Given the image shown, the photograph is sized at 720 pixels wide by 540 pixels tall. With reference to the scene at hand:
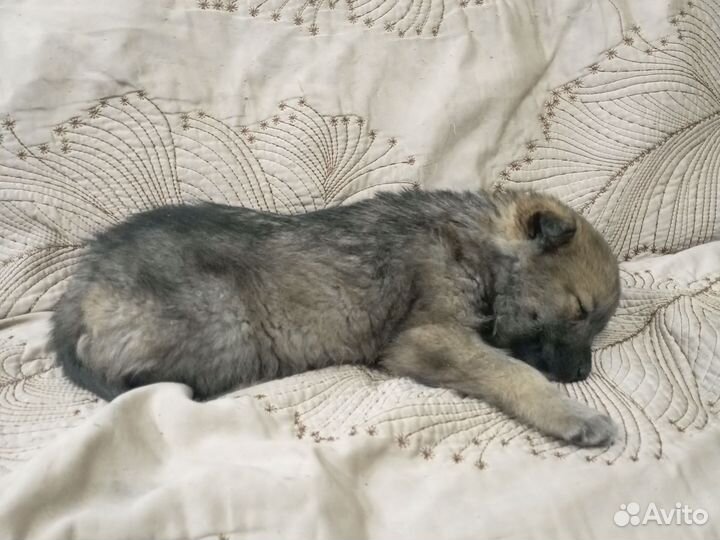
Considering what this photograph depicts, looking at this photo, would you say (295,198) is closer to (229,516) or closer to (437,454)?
(437,454)

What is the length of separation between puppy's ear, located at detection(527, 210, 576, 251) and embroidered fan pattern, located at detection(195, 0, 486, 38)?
95 cm

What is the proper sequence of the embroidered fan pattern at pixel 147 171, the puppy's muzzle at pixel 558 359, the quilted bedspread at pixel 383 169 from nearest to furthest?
the quilted bedspread at pixel 383 169 → the puppy's muzzle at pixel 558 359 → the embroidered fan pattern at pixel 147 171

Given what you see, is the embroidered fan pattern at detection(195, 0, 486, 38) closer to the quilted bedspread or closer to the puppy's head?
the quilted bedspread

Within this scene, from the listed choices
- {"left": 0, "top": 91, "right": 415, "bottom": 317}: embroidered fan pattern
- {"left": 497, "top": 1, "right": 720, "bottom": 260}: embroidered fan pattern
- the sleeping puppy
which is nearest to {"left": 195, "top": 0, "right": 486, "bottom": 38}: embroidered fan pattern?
{"left": 0, "top": 91, "right": 415, "bottom": 317}: embroidered fan pattern

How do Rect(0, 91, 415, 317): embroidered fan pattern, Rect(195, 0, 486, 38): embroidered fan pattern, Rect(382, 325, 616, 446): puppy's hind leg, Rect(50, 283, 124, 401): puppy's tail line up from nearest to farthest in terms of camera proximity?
Rect(382, 325, 616, 446): puppy's hind leg < Rect(50, 283, 124, 401): puppy's tail < Rect(0, 91, 415, 317): embroidered fan pattern < Rect(195, 0, 486, 38): embroidered fan pattern

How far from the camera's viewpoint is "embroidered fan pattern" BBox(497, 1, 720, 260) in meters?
2.59

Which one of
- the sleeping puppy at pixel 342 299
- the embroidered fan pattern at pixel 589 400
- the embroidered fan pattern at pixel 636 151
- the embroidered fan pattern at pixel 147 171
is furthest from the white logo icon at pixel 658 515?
the embroidered fan pattern at pixel 147 171

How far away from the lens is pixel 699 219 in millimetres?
2615

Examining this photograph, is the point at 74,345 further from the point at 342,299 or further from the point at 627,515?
the point at 627,515

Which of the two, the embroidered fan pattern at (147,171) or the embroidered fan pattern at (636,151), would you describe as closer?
the embroidered fan pattern at (147,171)

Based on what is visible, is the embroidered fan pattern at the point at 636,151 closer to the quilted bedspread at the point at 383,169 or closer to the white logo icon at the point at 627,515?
the quilted bedspread at the point at 383,169

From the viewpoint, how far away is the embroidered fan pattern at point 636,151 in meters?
2.59

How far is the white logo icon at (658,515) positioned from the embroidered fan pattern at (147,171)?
143 cm

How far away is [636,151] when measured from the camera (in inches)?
102
